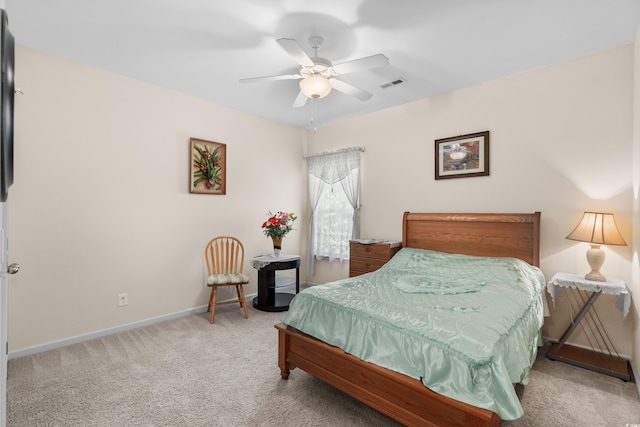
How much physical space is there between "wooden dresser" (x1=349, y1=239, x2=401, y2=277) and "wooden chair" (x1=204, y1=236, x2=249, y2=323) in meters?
1.36

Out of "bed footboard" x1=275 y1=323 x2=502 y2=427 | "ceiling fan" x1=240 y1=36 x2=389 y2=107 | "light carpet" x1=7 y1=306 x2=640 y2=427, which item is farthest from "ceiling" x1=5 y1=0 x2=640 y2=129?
"light carpet" x1=7 y1=306 x2=640 y2=427

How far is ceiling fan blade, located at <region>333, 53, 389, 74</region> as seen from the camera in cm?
214

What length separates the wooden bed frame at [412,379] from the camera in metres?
1.49

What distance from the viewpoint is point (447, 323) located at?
65.5 inches

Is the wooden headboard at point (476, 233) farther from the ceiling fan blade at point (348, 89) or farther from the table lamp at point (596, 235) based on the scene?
the ceiling fan blade at point (348, 89)

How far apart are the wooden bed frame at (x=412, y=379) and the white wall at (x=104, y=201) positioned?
1.94 metres

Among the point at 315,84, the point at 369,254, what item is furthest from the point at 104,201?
the point at 369,254

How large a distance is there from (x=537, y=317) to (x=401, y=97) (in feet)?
8.83

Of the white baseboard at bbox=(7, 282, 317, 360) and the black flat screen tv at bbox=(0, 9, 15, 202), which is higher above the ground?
the black flat screen tv at bbox=(0, 9, 15, 202)

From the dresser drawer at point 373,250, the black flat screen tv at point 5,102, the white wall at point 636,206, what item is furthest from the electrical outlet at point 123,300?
the white wall at point 636,206

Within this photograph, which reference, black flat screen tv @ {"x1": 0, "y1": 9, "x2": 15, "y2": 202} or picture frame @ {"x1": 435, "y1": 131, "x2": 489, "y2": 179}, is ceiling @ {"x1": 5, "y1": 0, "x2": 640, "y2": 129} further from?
black flat screen tv @ {"x1": 0, "y1": 9, "x2": 15, "y2": 202}

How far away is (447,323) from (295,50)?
1.94 metres

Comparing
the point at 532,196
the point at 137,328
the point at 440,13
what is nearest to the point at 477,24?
the point at 440,13

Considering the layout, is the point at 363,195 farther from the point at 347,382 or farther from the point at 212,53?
the point at 347,382
